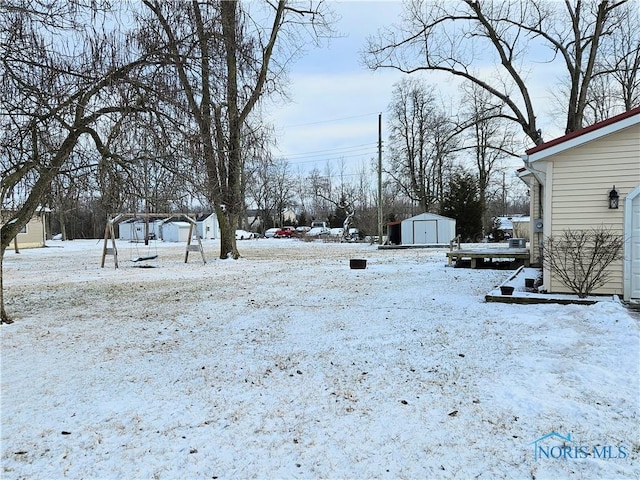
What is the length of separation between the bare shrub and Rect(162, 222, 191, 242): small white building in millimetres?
36056

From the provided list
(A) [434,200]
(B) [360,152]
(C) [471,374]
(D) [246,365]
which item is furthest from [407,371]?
(B) [360,152]

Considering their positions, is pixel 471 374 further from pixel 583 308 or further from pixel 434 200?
→ pixel 434 200

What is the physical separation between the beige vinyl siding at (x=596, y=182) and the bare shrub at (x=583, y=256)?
4.7 inches

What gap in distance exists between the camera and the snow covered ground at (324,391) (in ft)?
8.28

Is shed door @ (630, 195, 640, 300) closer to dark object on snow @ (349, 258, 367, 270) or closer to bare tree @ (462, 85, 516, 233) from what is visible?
dark object on snow @ (349, 258, 367, 270)

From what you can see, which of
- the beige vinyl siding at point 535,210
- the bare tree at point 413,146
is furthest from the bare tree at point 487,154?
the beige vinyl siding at point 535,210

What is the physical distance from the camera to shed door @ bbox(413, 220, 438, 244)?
2375 cm

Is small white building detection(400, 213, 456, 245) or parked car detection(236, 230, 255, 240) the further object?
parked car detection(236, 230, 255, 240)

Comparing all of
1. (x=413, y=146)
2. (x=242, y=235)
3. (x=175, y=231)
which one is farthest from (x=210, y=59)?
(x=242, y=235)

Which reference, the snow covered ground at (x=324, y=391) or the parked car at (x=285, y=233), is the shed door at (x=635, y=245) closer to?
the snow covered ground at (x=324, y=391)

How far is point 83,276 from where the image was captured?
11594mm

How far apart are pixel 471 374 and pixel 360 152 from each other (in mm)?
40451

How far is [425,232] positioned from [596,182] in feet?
56.8

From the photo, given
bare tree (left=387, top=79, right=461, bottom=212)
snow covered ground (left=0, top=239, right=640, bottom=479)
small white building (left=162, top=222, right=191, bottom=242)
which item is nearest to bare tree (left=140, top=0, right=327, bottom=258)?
snow covered ground (left=0, top=239, right=640, bottom=479)
